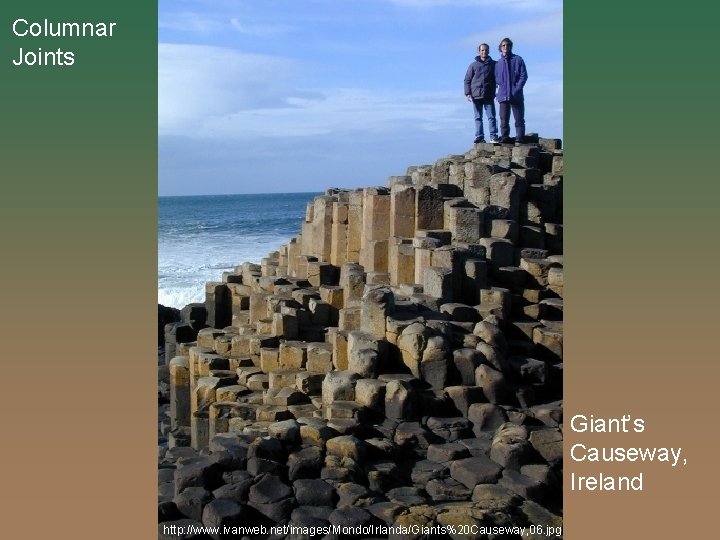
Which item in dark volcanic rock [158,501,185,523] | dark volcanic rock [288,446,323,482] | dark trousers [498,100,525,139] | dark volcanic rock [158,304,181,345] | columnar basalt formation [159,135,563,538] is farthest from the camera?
dark volcanic rock [158,304,181,345]

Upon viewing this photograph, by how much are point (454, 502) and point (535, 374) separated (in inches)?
114

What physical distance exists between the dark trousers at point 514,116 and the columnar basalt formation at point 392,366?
0.44 m

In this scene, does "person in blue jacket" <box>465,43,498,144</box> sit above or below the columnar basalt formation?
above

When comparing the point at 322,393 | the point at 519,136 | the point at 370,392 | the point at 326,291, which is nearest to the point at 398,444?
the point at 370,392

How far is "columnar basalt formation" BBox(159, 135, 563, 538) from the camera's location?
8172mm

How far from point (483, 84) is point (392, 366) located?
23.5 ft

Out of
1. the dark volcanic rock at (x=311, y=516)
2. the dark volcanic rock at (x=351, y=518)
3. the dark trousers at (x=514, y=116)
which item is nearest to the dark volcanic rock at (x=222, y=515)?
the dark volcanic rock at (x=311, y=516)

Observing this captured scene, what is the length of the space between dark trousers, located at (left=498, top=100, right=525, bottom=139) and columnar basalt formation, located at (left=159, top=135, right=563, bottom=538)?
1.45 feet

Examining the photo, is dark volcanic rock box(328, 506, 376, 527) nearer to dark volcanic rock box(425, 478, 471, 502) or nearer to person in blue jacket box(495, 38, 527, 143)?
dark volcanic rock box(425, 478, 471, 502)

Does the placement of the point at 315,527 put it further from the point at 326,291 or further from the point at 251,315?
the point at 251,315

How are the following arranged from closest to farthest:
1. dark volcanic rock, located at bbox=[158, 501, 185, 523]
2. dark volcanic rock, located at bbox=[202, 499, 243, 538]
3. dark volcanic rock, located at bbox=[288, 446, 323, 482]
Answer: dark volcanic rock, located at bbox=[202, 499, 243, 538] < dark volcanic rock, located at bbox=[158, 501, 185, 523] < dark volcanic rock, located at bbox=[288, 446, 323, 482]

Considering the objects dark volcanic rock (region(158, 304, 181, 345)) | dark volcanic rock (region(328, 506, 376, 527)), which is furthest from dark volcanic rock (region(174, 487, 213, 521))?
dark volcanic rock (region(158, 304, 181, 345))

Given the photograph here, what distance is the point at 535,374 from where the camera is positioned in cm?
1061

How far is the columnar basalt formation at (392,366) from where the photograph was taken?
26.8 feet
